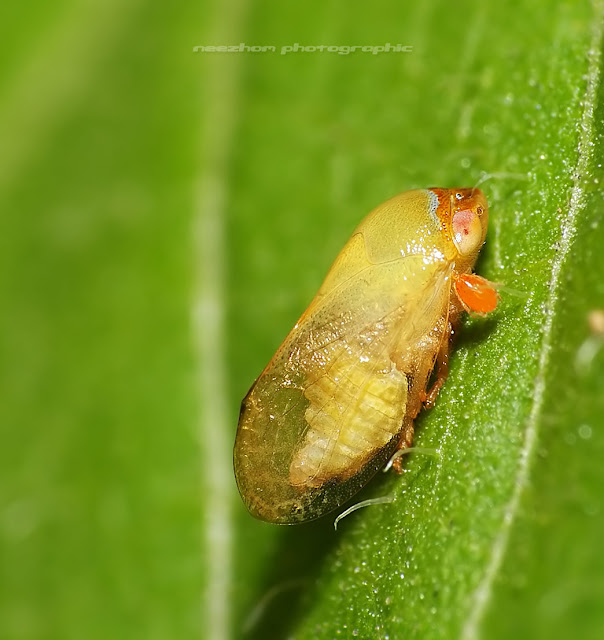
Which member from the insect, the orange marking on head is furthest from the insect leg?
the orange marking on head

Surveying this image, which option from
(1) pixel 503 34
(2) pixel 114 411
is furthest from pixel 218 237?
(1) pixel 503 34

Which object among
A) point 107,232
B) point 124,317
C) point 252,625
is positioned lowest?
point 252,625

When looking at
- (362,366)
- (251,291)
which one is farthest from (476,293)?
(251,291)

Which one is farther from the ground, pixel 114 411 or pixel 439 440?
pixel 439 440

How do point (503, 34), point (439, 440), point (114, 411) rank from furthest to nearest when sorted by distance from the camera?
point (114, 411) < point (503, 34) < point (439, 440)

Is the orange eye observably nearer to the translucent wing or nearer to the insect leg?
the translucent wing

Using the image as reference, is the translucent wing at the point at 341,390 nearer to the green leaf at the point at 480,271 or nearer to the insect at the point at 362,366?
the insect at the point at 362,366

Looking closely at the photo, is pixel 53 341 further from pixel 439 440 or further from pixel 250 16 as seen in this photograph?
pixel 439 440

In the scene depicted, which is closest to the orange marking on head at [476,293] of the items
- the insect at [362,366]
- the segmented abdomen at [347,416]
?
the insect at [362,366]
